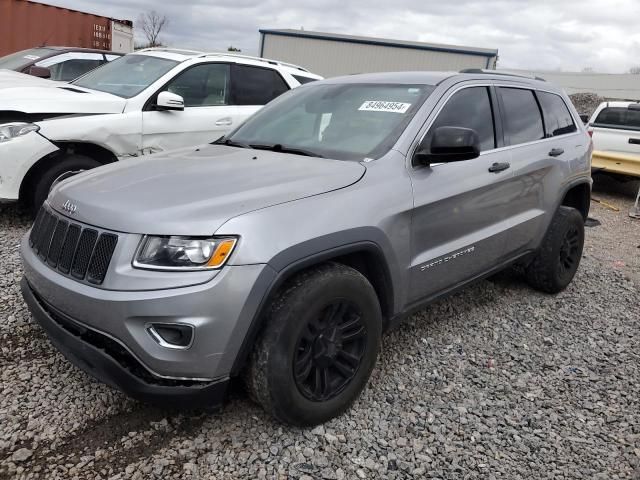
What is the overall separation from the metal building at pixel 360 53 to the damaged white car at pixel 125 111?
829 inches

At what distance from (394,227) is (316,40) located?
2690 cm

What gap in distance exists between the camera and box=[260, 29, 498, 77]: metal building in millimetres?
26531

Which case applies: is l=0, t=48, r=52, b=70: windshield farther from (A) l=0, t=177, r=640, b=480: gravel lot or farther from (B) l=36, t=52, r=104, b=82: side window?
(A) l=0, t=177, r=640, b=480: gravel lot

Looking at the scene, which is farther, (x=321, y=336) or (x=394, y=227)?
(x=394, y=227)

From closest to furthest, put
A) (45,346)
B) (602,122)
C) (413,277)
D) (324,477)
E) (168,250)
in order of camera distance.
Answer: (168,250), (324,477), (413,277), (45,346), (602,122)

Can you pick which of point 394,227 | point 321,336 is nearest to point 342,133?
point 394,227

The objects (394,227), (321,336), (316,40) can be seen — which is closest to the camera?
(321,336)

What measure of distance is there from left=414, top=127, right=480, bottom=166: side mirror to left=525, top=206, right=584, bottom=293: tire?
1.75m

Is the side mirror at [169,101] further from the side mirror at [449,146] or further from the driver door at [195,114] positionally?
the side mirror at [449,146]

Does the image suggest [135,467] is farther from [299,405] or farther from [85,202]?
[85,202]

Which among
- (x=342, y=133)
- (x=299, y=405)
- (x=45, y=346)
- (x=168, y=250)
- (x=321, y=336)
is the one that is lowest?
(x=45, y=346)

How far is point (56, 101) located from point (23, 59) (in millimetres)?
5370

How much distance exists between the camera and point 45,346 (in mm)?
3262

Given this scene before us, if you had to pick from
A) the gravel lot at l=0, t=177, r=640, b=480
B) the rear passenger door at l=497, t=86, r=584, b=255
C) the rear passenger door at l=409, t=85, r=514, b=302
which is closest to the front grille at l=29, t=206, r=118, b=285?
the gravel lot at l=0, t=177, r=640, b=480
